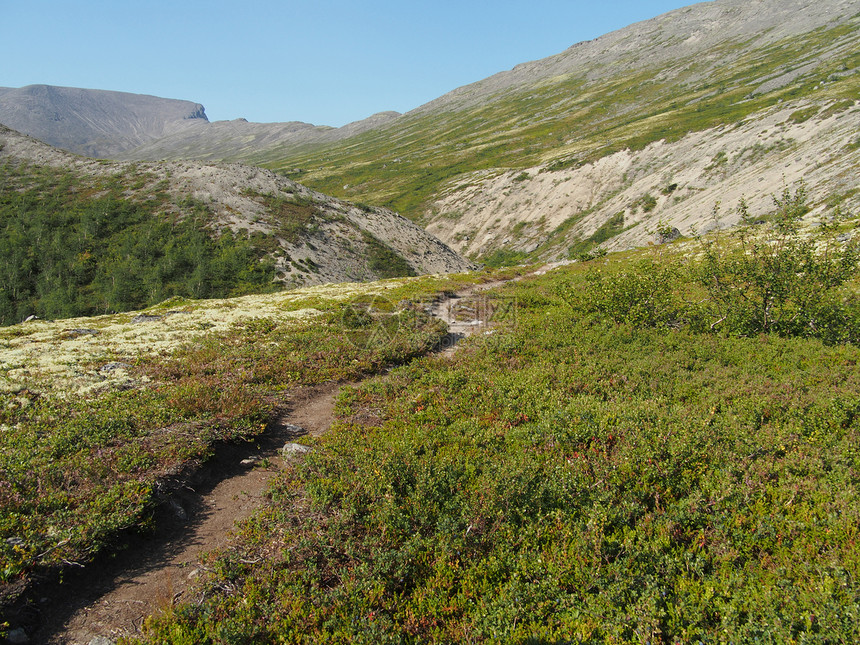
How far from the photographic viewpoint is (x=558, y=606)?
19.6 ft

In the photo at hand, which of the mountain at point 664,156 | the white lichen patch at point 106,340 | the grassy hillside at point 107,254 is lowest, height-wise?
the white lichen patch at point 106,340

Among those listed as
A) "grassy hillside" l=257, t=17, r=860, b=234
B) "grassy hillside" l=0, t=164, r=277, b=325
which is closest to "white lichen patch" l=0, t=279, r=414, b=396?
"grassy hillside" l=0, t=164, r=277, b=325

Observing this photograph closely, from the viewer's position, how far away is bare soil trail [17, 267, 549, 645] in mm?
5926

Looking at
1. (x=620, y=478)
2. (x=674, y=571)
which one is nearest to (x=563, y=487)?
(x=620, y=478)

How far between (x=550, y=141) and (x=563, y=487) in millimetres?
167080

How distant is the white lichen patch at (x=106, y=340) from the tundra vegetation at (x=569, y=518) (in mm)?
8720

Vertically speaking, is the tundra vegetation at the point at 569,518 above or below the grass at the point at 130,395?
below

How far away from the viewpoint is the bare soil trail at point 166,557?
19.4 ft

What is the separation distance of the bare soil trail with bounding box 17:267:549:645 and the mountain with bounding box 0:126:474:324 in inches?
1562

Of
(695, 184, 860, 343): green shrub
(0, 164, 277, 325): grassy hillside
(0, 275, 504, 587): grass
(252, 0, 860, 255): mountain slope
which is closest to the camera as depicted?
(0, 275, 504, 587): grass

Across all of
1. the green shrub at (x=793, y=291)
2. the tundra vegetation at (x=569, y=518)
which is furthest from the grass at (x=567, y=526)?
the green shrub at (x=793, y=291)
